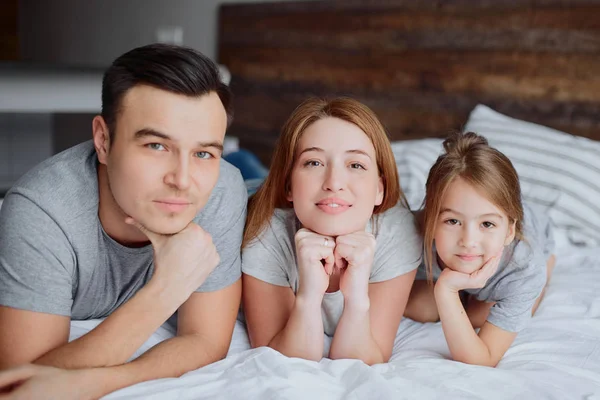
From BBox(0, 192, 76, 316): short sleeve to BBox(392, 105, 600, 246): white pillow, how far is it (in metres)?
1.17

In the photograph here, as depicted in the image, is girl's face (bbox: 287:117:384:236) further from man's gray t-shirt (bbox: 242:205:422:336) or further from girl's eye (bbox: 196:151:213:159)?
girl's eye (bbox: 196:151:213:159)

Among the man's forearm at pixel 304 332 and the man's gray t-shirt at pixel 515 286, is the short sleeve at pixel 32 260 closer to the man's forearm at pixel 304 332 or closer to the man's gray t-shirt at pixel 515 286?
the man's forearm at pixel 304 332

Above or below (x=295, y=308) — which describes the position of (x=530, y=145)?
above

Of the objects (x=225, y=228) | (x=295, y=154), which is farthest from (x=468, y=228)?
(x=225, y=228)

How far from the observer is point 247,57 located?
3.39m

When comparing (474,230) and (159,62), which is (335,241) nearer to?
(474,230)

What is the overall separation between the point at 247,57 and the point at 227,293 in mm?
2343

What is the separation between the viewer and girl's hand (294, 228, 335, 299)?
119 cm

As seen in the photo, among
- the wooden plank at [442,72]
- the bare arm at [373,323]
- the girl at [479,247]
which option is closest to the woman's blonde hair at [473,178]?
the girl at [479,247]

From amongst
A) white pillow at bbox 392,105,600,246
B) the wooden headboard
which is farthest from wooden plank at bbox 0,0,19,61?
white pillow at bbox 392,105,600,246

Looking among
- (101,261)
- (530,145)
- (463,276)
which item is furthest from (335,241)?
(530,145)

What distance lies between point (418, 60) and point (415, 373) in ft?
5.91

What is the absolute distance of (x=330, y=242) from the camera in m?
1.22

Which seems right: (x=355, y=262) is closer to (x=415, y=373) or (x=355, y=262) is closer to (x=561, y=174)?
(x=415, y=373)
